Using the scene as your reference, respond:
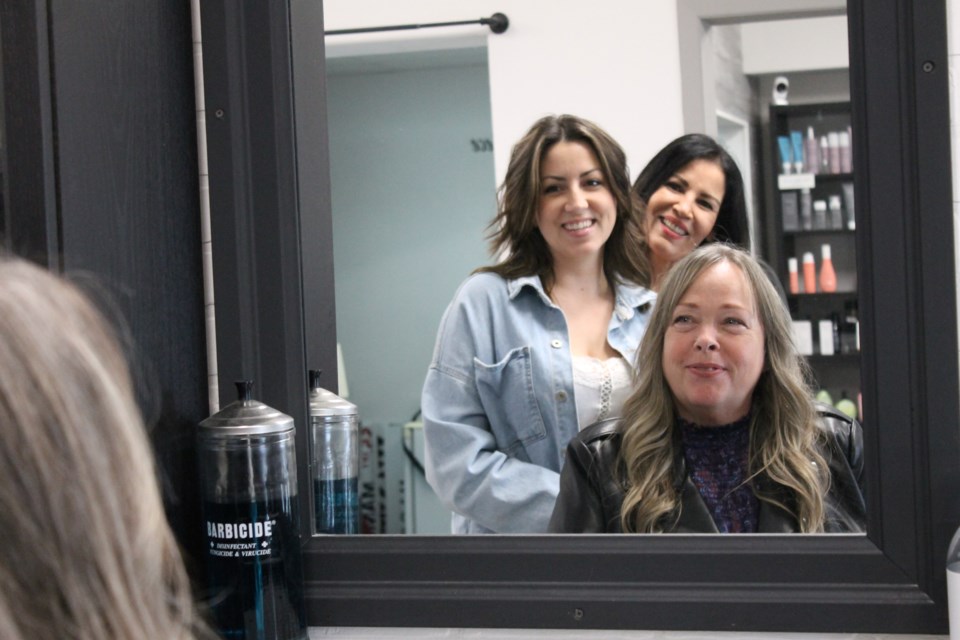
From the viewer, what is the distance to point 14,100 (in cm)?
107

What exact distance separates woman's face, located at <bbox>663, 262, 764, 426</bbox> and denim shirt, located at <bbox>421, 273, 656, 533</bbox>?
3.6 inches

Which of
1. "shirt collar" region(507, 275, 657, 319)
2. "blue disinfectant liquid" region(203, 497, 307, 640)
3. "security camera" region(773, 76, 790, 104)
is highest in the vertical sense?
"security camera" region(773, 76, 790, 104)

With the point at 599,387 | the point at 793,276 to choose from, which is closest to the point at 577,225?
the point at 599,387

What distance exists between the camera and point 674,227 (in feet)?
5.02


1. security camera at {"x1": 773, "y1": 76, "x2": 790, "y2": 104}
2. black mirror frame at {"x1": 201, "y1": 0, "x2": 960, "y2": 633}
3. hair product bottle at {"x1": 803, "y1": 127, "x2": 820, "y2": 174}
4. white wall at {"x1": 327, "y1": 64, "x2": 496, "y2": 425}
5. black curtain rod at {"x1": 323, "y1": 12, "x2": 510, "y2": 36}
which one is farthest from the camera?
white wall at {"x1": 327, "y1": 64, "x2": 496, "y2": 425}

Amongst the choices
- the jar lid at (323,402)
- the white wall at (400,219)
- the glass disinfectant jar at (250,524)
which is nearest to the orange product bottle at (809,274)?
the jar lid at (323,402)

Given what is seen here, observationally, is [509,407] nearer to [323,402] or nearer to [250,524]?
[323,402]

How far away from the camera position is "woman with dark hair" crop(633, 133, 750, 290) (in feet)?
4.88

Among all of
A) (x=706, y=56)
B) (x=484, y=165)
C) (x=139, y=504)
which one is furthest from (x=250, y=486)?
(x=484, y=165)

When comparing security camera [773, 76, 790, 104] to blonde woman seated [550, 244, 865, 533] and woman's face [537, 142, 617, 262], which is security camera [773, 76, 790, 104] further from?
blonde woman seated [550, 244, 865, 533]

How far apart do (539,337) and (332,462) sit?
36 cm

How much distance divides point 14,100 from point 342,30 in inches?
71.5

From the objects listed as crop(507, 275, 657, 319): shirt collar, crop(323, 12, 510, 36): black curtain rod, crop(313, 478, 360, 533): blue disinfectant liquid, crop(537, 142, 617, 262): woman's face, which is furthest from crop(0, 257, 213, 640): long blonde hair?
crop(323, 12, 510, 36): black curtain rod

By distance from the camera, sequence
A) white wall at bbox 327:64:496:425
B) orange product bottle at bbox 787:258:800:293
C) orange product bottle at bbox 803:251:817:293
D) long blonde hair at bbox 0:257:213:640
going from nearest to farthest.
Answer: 1. long blonde hair at bbox 0:257:213:640
2. orange product bottle at bbox 803:251:817:293
3. orange product bottle at bbox 787:258:800:293
4. white wall at bbox 327:64:496:425
